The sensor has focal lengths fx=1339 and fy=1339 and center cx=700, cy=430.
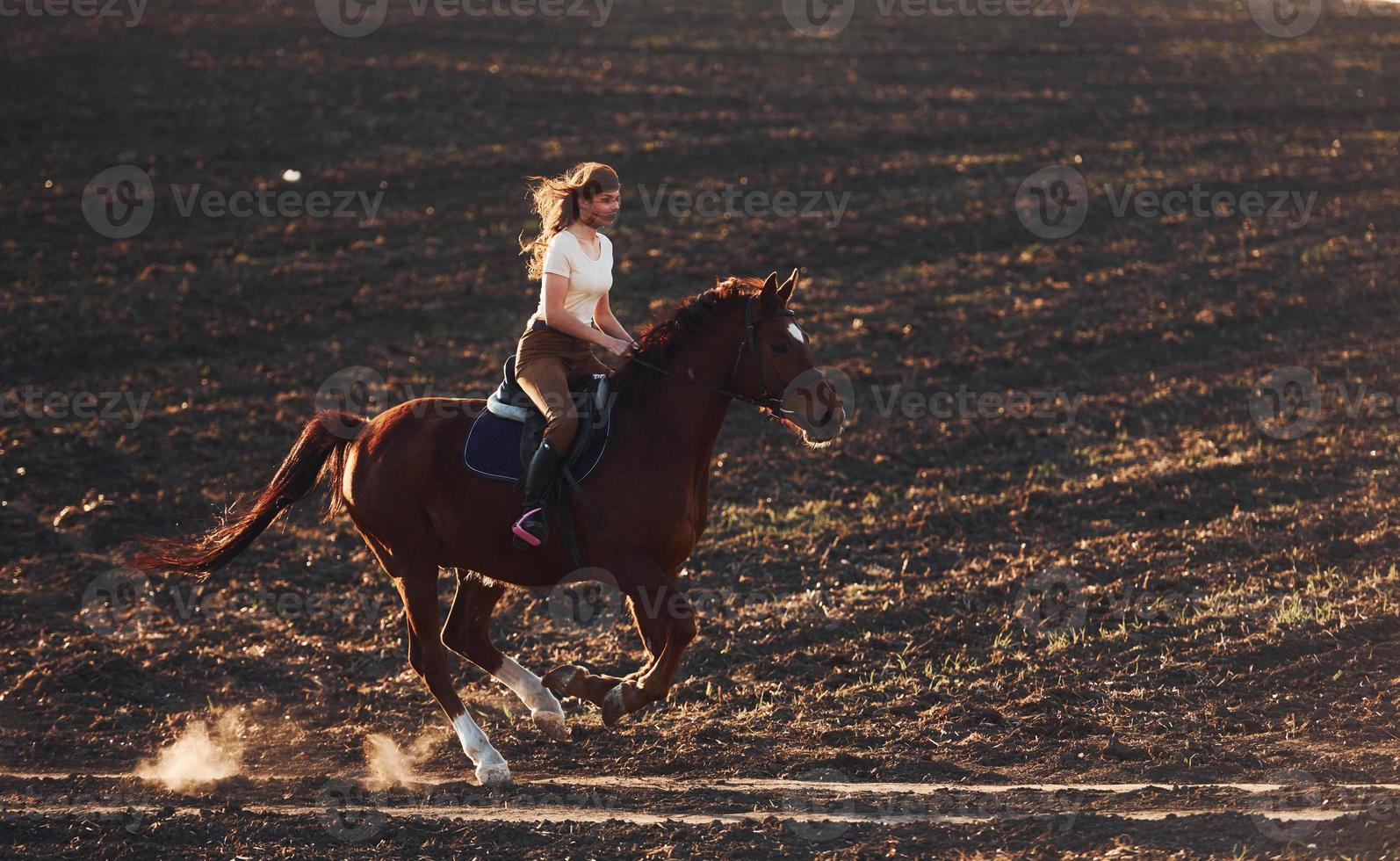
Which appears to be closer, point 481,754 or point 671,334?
point 671,334

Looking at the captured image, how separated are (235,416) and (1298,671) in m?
12.0

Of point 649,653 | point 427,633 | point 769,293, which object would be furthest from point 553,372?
point 427,633

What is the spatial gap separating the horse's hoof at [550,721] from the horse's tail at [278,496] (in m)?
2.05

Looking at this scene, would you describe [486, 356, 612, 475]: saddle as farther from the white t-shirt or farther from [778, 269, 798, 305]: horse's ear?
[778, 269, 798, 305]: horse's ear

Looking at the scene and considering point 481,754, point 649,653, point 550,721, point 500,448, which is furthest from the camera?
point 550,721

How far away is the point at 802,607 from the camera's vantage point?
1093 cm

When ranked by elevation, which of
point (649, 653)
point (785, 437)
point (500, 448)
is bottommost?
point (649, 653)

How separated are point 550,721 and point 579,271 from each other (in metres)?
2.72

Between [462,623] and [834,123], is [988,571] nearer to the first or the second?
[462,623]

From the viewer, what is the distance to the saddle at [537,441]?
25.0ft

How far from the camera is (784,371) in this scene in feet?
23.5

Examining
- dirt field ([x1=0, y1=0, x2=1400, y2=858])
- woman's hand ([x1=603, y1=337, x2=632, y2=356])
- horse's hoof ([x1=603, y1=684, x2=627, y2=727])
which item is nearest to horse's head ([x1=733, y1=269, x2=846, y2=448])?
woman's hand ([x1=603, y1=337, x2=632, y2=356])

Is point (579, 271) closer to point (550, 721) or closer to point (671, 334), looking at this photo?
point (671, 334)

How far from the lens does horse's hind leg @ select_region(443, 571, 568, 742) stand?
8.12 metres
